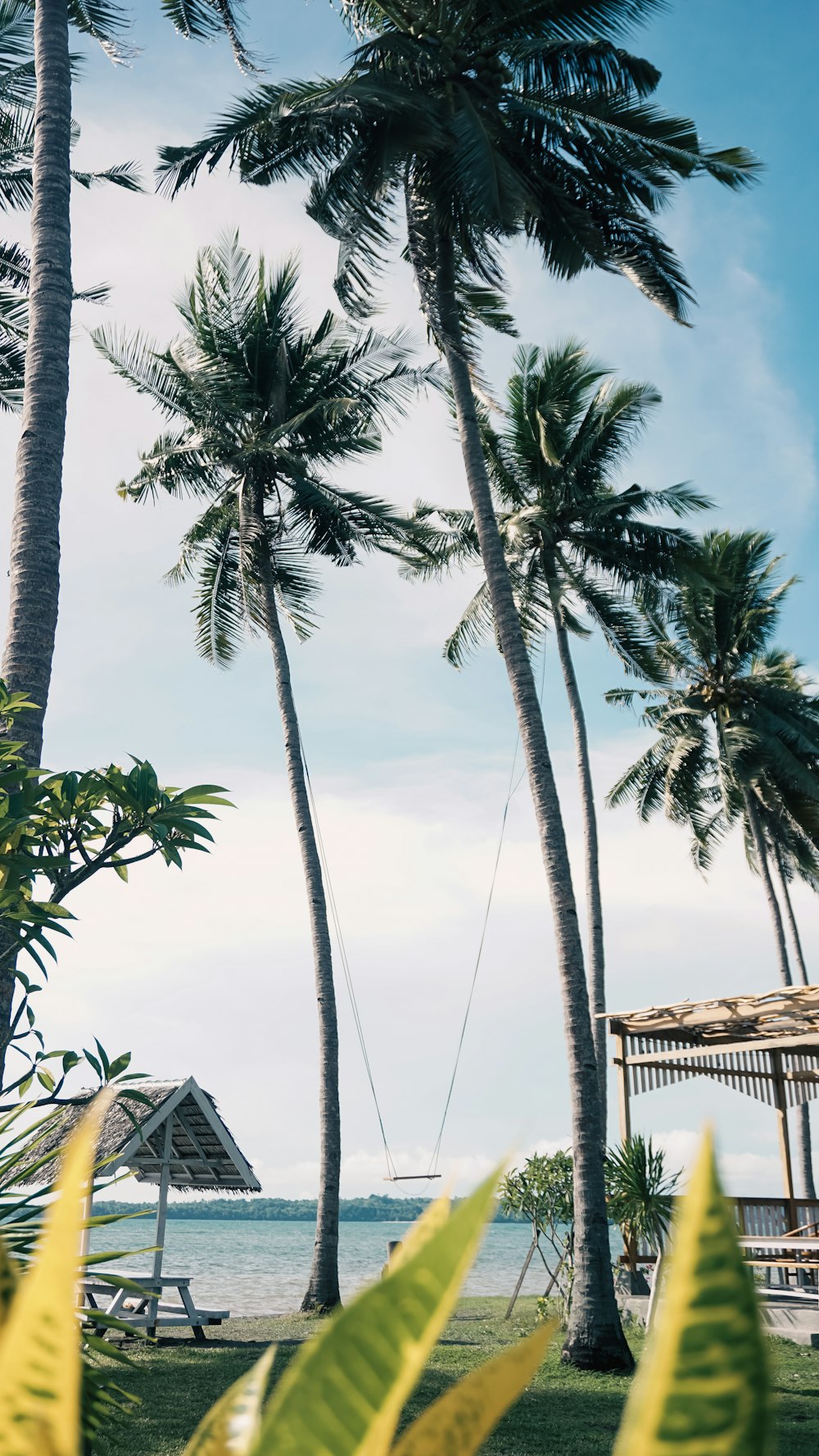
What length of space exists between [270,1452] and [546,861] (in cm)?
1156

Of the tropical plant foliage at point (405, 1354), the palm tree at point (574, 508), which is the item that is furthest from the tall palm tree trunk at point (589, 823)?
the tropical plant foliage at point (405, 1354)

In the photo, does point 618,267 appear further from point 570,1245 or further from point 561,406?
point 570,1245

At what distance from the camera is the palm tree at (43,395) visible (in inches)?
223

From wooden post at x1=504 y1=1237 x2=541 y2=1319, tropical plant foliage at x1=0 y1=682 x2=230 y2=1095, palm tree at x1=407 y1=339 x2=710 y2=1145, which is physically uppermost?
palm tree at x1=407 y1=339 x2=710 y2=1145

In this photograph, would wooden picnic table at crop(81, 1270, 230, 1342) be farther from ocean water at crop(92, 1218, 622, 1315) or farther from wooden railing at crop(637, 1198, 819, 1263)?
wooden railing at crop(637, 1198, 819, 1263)

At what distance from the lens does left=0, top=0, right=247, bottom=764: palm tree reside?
565 centimetres

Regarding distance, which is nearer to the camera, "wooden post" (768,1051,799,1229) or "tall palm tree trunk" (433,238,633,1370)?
"tall palm tree trunk" (433,238,633,1370)

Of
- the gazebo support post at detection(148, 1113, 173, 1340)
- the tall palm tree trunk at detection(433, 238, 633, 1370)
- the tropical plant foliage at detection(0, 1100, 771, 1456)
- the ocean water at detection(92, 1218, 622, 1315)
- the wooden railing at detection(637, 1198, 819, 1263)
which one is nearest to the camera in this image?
the tropical plant foliage at detection(0, 1100, 771, 1456)

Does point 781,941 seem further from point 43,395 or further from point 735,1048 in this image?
point 43,395

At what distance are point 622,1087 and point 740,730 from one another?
10207 millimetres

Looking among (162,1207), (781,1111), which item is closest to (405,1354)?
Answer: (162,1207)

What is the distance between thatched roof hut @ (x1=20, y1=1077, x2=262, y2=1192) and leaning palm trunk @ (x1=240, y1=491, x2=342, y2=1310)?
113 centimetres

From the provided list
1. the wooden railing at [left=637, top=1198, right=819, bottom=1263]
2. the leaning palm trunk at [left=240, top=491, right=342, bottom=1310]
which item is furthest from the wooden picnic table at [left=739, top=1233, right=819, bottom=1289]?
the leaning palm trunk at [left=240, top=491, right=342, bottom=1310]

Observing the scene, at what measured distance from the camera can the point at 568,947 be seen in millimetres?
11516
